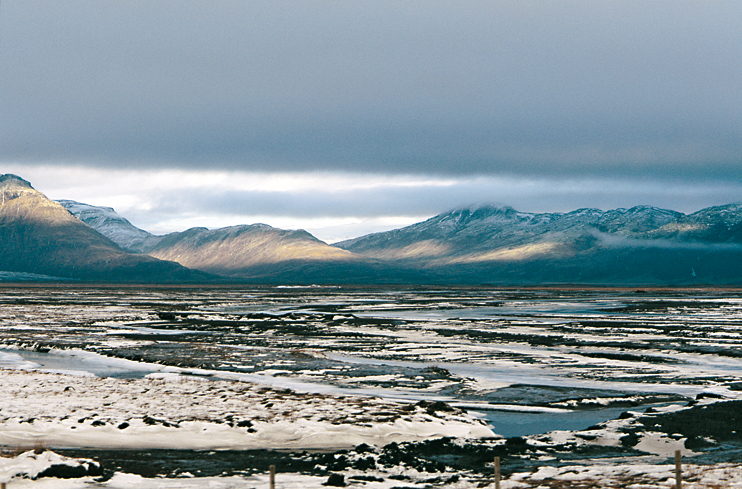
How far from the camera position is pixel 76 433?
21.3 metres

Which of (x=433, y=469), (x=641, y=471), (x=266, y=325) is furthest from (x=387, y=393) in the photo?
(x=266, y=325)

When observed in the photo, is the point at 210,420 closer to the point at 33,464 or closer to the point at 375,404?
the point at 375,404

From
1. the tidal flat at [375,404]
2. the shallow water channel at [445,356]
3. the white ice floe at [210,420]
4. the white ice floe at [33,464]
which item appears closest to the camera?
the white ice floe at [33,464]

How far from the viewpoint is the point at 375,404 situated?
2541 cm

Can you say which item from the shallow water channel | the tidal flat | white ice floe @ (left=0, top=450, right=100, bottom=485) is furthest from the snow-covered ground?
the shallow water channel

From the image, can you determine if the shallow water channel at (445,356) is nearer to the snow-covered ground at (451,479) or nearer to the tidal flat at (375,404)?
the tidal flat at (375,404)

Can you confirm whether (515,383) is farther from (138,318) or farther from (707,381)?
(138,318)

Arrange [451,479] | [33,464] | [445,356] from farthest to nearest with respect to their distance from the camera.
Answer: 1. [445,356]
2. [33,464]
3. [451,479]

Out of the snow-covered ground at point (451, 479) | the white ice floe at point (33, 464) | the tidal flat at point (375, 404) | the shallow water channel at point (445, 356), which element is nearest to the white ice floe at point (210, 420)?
the tidal flat at point (375, 404)

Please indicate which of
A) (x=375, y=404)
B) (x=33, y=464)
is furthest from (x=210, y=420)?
(x=33, y=464)

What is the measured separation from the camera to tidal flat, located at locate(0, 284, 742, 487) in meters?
18.9

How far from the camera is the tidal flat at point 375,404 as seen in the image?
18875 mm

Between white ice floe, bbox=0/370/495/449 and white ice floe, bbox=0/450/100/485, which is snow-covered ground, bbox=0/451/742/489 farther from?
white ice floe, bbox=0/370/495/449

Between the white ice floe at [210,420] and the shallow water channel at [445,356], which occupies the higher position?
the white ice floe at [210,420]
